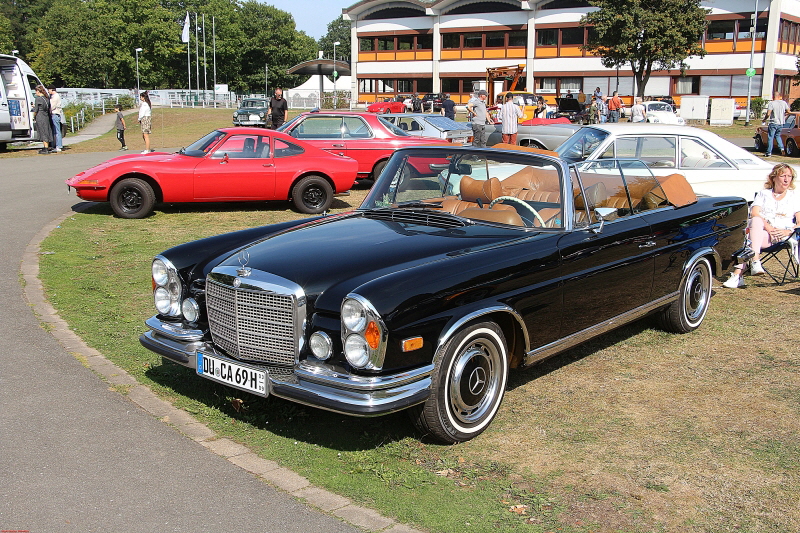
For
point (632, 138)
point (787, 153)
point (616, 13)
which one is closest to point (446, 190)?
point (632, 138)

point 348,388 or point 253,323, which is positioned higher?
point 253,323

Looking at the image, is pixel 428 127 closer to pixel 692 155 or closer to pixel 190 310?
pixel 692 155

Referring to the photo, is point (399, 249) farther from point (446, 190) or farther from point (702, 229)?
point (702, 229)

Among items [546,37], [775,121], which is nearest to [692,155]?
[775,121]

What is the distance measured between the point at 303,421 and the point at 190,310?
103 centimetres

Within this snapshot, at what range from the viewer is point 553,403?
5086 mm

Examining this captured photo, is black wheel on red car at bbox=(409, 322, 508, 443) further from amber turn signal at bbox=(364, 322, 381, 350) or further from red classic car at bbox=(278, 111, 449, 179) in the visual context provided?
red classic car at bbox=(278, 111, 449, 179)

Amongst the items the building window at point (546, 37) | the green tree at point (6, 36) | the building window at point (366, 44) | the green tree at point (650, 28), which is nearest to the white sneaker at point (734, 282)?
the green tree at point (650, 28)

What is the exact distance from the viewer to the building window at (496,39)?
64.7 meters

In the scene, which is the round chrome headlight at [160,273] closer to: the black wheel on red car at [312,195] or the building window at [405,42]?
the black wheel on red car at [312,195]

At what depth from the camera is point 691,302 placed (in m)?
6.70

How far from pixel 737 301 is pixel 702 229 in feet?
5.21

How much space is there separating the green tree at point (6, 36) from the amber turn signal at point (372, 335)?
360ft

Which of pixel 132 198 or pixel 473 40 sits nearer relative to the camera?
pixel 132 198
